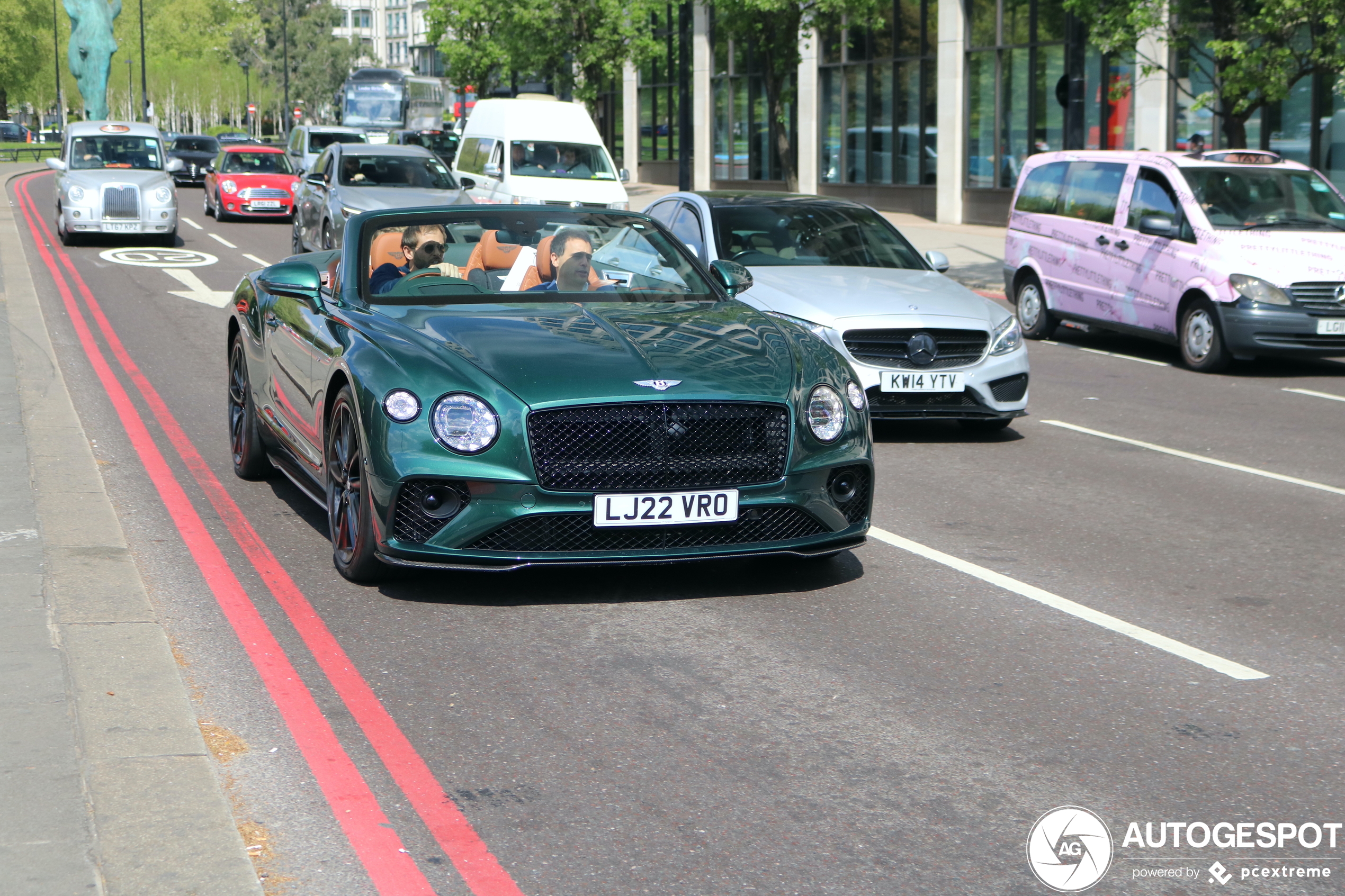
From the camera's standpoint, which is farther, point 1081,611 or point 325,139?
point 325,139

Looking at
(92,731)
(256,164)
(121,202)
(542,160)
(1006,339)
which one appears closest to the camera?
(92,731)

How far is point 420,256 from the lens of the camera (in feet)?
24.1

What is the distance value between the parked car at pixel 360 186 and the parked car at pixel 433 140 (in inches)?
962

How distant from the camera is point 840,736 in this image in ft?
15.5

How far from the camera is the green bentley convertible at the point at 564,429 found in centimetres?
581

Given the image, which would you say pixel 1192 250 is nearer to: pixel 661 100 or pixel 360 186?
pixel 360 186

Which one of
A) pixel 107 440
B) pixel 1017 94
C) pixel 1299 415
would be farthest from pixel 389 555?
pixel 1017 94

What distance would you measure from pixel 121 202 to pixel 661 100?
28.3m

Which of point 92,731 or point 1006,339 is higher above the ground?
point 1006,339

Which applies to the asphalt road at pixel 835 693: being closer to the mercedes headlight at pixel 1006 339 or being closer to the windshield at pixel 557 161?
the mercedes headlight at pixel 1006 339

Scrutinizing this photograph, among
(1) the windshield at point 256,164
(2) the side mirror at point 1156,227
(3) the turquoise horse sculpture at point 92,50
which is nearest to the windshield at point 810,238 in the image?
(2) the side mirror at point 1156,227

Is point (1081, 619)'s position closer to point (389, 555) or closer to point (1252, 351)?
point (389, 555)

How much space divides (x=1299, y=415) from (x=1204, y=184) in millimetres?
3702

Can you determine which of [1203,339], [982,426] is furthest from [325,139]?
[982,426]
